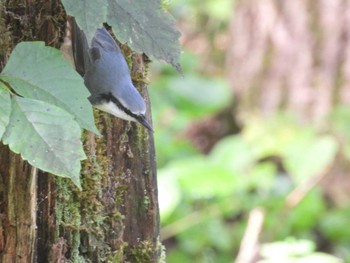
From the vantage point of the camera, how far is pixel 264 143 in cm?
414

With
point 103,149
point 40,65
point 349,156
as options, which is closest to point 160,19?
point 40,65

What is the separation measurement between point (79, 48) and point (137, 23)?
0.20 m

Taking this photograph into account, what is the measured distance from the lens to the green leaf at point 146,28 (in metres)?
1.21

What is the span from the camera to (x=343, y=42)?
4648mm

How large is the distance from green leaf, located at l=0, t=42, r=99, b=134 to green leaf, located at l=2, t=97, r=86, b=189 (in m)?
0.04

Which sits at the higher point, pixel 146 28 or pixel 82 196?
pixel 146 28

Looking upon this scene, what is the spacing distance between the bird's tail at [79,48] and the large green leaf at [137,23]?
0.16m

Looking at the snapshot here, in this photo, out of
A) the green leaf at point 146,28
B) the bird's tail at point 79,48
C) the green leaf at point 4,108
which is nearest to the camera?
the green leaf at point 4,108

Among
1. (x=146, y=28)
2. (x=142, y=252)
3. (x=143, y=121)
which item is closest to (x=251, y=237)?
(x=142, y=252)

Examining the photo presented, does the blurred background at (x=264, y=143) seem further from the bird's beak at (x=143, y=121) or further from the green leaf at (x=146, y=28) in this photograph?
the green leaf at (x=146, y=28)

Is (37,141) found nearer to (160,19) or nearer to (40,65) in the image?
(40,65)

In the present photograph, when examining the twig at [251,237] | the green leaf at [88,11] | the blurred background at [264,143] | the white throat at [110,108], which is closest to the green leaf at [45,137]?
the green leaf at [88,11]

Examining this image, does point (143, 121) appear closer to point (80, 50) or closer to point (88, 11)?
point (80, 50)

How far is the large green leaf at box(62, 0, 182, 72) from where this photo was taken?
3.80 feet
